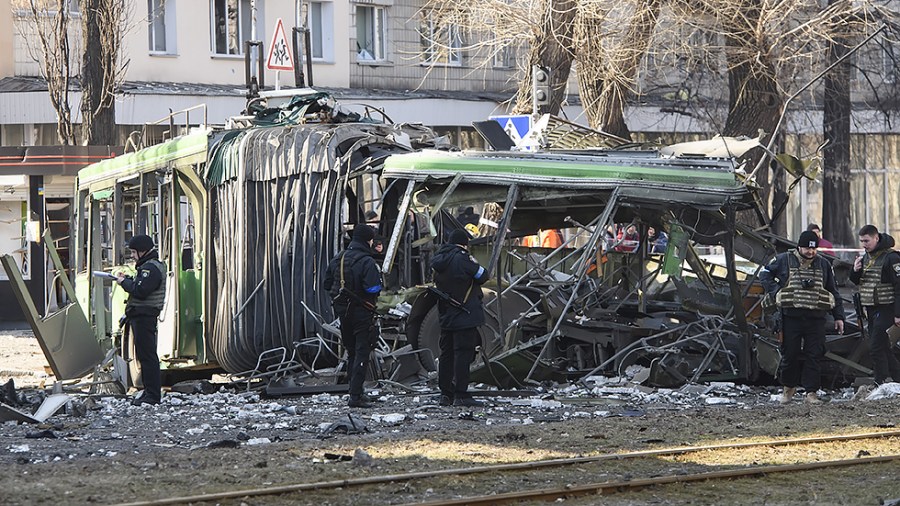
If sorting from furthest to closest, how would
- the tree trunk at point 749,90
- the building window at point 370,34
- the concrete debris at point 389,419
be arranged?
the building window at point 370,34
the tree trunk at point 749,90
the concrete debris at point 389,419

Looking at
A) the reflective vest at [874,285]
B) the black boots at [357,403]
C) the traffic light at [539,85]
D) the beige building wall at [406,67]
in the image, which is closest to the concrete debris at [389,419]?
the black boots at [357,403]

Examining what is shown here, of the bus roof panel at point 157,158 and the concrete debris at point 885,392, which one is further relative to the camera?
the bus roof panel at point 157,158

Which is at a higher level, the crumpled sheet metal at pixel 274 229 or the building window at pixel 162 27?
the building window at pixel 162 27

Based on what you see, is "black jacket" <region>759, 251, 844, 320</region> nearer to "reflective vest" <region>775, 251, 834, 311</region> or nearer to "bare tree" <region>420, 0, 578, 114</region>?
"reflective vest" <region>775, 251, 834, 311</region>

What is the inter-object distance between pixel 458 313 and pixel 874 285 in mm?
4152

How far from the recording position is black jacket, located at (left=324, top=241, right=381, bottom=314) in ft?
43.1

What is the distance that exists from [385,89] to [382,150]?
18409mm

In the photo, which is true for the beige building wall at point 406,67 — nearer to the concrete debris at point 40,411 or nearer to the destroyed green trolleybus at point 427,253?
the destroyed green trolleybus at point 427,253

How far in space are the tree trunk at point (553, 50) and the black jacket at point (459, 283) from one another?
365 inches

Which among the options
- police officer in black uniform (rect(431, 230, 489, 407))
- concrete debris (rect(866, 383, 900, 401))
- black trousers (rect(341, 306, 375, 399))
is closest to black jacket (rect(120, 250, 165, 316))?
black trousers (rect(341, 306, 375, 399))

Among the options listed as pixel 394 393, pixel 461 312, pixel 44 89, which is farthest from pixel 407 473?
pixel 44 89

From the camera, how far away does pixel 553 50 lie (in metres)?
22.8

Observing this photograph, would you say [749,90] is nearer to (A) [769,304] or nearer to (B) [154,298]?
(A) [769,304]

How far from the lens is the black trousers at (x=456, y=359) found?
43.9ft
